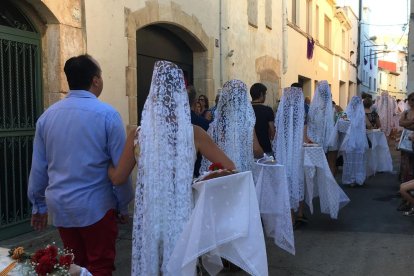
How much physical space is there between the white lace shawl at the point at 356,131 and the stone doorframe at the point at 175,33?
278 centimetres

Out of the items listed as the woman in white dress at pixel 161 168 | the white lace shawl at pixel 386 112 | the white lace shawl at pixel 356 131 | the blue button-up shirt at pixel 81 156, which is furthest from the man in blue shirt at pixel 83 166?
the white lace shawl at pixel 386 112

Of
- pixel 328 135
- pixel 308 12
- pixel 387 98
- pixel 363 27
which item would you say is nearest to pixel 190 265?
pixel 328 135

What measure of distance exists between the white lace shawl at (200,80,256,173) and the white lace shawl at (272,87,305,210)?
53.2 inches

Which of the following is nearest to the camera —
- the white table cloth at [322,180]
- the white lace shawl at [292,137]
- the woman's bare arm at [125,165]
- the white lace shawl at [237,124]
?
the woman's bare arm at [125,165]

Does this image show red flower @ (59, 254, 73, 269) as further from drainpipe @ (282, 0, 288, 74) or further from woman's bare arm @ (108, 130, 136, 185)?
drainpipe @ (282, 0, 288, 74)

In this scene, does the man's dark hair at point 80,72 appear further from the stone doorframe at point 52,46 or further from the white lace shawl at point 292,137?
the white lace shawl at point 292,137

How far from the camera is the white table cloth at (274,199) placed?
475 centimetres

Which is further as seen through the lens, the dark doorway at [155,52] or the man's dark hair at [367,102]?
the man's dark hair at [367,102]

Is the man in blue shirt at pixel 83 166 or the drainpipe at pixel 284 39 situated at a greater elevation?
the drainpipe at pixel 284 39

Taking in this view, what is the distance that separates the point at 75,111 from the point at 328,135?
6.34 metres

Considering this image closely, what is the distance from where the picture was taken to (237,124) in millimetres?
4477

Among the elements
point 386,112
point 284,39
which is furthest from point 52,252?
point 386,112

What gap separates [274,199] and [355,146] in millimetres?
4437

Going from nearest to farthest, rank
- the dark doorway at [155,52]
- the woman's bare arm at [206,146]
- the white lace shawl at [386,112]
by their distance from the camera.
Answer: the woman's bare arm at [206,146], the dark doorway at [155,52], the white lace shawl at [386,112]
